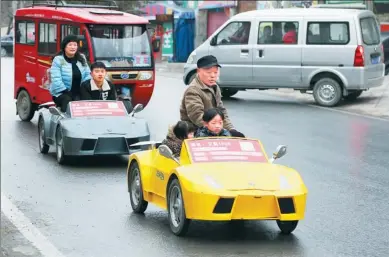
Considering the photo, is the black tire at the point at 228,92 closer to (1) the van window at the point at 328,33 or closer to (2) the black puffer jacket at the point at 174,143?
(1) the van window at the point at 328,33

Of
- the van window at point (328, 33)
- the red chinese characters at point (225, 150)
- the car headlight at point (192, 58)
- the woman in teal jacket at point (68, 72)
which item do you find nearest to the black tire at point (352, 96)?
the van window at point (328, 33)

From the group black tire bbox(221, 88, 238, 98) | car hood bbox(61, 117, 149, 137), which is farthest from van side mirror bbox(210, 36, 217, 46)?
car hood bbox(61, 117, 149, 137)

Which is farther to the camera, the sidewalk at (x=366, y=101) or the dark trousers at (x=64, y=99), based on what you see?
the sidewalk at (x=366, y=101)

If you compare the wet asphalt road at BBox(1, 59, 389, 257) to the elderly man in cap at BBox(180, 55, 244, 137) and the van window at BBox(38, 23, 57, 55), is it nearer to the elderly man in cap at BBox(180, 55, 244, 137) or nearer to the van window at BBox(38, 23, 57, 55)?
the elderly man in cap at BBox(180, 55, 244, 137)

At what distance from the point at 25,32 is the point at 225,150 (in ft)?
40.5

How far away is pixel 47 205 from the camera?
11281 millimetres

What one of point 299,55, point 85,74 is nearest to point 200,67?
point 85,74

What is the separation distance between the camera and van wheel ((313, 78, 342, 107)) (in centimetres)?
2338

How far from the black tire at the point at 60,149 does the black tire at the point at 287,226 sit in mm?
5357

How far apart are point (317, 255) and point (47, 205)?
3509 millimetres

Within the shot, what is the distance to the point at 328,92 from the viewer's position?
2352 cm

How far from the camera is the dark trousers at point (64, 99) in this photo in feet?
50.4

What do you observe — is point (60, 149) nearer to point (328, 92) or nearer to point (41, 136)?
point (41, 136)

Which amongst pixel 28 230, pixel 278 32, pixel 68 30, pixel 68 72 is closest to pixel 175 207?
pixel 28 230
